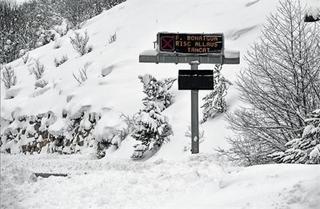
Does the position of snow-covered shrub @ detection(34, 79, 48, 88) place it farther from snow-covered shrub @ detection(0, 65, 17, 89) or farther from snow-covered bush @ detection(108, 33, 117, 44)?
snow-covered bush @ detection(108, 33, 117, 44)

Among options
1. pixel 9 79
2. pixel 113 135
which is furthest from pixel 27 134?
pixel 9 79

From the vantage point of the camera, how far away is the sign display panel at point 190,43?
45.1 feet

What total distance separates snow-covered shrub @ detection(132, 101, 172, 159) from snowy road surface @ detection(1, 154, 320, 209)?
15.2 feet

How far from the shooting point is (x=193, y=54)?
13.8 meters

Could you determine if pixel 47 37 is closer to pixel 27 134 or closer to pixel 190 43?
pixel 27 134

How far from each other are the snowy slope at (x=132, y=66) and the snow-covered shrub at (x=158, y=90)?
36cm

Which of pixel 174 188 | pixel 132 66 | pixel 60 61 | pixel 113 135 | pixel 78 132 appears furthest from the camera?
pixel 60 61

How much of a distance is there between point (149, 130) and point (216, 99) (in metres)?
2.61

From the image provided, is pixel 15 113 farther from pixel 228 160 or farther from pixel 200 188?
pixel 200 188

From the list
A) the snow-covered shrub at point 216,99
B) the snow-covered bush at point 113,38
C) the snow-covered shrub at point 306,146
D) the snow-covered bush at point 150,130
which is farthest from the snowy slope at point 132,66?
the snow-covered shrub at point 306,146

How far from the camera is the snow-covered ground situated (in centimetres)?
697

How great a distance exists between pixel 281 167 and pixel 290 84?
3573 millimetres

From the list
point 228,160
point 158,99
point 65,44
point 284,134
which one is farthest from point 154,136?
point 65,44

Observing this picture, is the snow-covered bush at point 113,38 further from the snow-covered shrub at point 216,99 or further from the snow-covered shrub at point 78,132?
the snow-covered shrub at point 216,99
